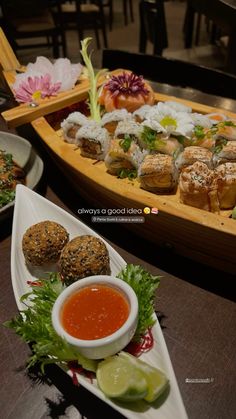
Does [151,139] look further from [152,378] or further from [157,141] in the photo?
[152,378]

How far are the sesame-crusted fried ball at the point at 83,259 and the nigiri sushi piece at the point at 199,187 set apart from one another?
37 centimetres

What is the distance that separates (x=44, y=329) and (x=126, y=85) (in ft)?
4.44

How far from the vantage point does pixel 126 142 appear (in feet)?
4.83

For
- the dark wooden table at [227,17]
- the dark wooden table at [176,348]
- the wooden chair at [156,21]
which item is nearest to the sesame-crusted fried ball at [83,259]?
the dark wooden table at [176,348]

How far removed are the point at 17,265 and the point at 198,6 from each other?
365cm

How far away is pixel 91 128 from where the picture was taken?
1.59m

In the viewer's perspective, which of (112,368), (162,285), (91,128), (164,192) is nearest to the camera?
(112,368)

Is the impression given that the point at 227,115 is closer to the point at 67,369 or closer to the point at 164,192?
the point at 164,192

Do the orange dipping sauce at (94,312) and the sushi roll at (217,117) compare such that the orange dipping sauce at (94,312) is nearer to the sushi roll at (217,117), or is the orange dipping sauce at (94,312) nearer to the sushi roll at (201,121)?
the sushi roll at (201,121)

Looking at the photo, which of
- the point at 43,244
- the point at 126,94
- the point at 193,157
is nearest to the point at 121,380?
the point at 43,244

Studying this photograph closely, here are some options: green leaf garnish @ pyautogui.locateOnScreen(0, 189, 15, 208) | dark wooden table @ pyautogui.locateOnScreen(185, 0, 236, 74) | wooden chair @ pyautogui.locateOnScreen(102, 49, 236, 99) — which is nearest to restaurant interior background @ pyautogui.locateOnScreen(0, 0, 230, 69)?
dark wooden table @ pyautogui.locateOnScreen(185, 0, 236, 74)

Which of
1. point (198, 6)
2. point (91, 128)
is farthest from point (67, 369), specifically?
point (198, 6)

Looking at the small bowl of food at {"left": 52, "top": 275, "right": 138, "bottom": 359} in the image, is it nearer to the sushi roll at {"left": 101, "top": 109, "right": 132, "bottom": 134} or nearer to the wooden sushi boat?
the wooden sushi boat

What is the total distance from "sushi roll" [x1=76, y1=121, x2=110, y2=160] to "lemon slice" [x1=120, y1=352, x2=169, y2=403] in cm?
95
